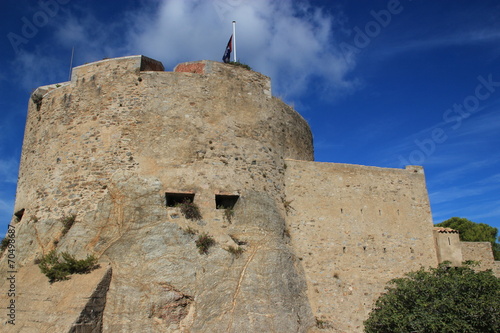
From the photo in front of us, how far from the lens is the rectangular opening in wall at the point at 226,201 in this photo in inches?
480

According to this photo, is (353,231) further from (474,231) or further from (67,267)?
(474,231)

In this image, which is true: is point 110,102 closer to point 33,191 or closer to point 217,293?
point 33,191

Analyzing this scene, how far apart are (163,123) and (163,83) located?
1.37 meters

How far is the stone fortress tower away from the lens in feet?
33.6

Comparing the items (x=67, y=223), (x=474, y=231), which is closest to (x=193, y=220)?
(x=67, y=223)

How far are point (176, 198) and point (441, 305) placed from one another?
7.92m

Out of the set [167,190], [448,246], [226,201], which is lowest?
[448,246]

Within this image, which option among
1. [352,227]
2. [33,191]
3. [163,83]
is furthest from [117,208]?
[352,227]

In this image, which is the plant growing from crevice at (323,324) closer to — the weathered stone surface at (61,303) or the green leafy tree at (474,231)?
the weathered stone surface at (61,303)

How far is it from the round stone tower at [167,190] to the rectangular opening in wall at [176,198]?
1.2 inches

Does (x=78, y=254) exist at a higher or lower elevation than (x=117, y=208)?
lower

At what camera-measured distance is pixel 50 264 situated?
35.0 ft

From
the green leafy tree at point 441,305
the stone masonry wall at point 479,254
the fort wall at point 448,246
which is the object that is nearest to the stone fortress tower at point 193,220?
the fort wall at point 448,246

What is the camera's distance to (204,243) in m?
11.0
